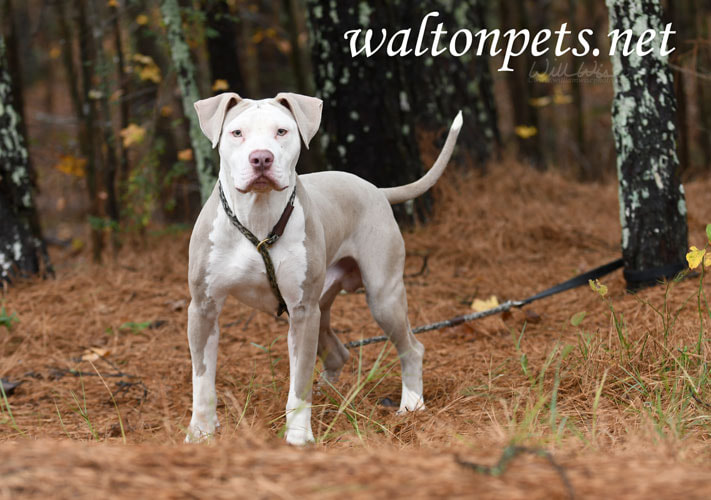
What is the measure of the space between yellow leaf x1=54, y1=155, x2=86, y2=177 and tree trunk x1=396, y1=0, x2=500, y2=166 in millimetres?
3830

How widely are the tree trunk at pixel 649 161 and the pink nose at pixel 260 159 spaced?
2.66 m

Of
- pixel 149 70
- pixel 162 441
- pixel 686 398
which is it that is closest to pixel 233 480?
pixel 162 441

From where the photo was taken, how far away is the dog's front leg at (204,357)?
3289 millimetres

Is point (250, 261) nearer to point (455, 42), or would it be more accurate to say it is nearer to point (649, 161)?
point (649, 161)

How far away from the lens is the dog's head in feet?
9.80

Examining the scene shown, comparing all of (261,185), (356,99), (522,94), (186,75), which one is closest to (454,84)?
(356,99)

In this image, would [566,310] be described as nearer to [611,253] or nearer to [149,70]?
[611,253]

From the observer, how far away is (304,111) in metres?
3.36

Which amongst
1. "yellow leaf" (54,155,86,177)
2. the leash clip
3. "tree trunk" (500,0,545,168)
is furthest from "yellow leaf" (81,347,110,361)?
"tree trunk" (500,0,545,168)

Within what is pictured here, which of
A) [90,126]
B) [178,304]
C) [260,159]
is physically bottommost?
[178,304]

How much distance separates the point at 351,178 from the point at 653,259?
2.03m

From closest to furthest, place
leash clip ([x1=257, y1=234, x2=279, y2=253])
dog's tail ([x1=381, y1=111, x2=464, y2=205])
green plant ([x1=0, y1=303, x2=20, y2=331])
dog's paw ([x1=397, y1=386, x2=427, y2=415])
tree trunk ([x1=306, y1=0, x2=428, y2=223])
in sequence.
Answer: leash clip ([x1=257, y1=234, x2=279, y2=253]) < dog's paw ([x1=397, y1=386, x2=427, y2=415]) < dog's tail ([x1=381, y1=111, x2=464, y2=205]) < green plant ([x1=0, y1=303, x2=20, y2=331]) < tree trunk ([x1=306, y1=0, x2=428, y2=223])

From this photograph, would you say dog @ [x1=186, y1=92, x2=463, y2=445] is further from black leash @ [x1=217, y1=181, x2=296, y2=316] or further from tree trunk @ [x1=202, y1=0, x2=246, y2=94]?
tree trunk @ [x1=202, y1=0, x2=246, y2=94]

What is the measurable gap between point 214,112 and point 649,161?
109 inches
